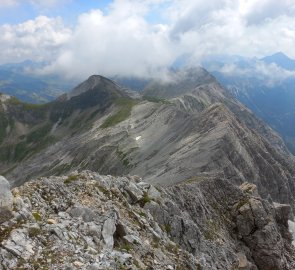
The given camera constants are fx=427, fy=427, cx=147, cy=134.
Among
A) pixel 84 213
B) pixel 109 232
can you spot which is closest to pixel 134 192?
pixel 84 213

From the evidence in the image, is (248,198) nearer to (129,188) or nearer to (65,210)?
(129,188)

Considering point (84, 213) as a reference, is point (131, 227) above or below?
below

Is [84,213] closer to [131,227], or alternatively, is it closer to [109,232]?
[109,232]

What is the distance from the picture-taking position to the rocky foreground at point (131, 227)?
23.3 metres

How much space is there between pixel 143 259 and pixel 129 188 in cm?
1253

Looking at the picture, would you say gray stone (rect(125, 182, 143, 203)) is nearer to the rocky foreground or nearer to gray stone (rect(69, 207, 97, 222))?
the rocky foreground

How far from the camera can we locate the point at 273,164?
→ 16638cm

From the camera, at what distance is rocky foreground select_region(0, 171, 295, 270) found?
23.3 m

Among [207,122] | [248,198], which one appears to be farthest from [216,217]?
[207,122]

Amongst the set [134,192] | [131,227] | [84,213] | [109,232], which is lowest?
[131,227]

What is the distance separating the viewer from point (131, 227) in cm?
3266

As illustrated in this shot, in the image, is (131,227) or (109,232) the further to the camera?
(131,227)

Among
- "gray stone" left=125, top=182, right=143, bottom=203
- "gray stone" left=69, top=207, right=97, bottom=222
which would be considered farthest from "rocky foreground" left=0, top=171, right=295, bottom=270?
"gray stone" left=125, top=182, right=143, bottom=203

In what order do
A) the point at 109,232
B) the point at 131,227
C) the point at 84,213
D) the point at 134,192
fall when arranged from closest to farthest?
the point at 109,232 → the point at 84,213 → the point at 131,227 → the point at 134,192
